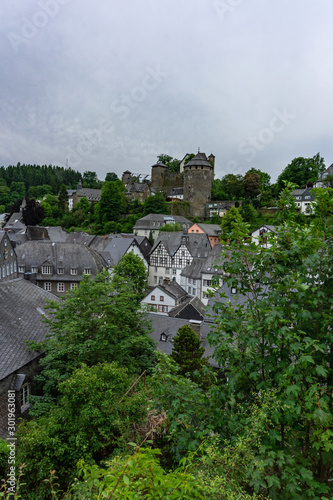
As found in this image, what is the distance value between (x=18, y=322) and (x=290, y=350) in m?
12.6

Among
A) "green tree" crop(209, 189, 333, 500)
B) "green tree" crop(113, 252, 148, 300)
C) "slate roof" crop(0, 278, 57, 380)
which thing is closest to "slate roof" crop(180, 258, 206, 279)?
"green tree" crop(113, 252, 148, 300)

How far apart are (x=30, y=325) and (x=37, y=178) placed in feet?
531

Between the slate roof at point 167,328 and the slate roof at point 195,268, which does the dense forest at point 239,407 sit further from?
the slate roof at point 195,268

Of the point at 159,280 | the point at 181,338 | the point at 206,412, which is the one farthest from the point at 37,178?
the point at 206,412

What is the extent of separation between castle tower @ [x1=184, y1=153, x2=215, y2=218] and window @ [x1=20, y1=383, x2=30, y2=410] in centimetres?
7553

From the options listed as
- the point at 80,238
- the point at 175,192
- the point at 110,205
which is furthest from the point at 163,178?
the point at 80,238

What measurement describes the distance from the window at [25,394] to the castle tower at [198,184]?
75525 mm

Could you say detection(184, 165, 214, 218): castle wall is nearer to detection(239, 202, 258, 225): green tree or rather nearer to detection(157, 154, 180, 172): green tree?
detection(239, 202, 258, 225): green tree

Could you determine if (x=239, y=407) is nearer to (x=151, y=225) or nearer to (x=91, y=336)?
(x=91, y=336)

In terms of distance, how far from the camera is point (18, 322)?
45.5 ft

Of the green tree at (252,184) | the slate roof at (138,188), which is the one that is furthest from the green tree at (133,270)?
the slate roof at (138,188)

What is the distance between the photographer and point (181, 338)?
18.6m

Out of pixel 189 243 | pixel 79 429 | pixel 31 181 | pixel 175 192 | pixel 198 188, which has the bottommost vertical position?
pixel 79 429

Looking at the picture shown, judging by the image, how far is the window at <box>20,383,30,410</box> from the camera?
1163cm
